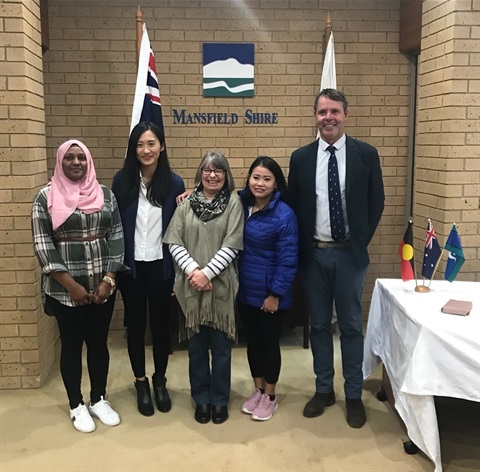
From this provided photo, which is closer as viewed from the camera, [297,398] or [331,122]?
[331,122]

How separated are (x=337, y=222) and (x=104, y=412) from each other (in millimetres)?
1600

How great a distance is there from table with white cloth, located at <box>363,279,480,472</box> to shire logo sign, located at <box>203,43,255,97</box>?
2301mm

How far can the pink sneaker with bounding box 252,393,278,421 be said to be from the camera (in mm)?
2918

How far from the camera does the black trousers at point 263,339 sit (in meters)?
2.81

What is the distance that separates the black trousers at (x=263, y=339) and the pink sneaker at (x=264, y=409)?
0.36ft

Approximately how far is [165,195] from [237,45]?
1949 mm

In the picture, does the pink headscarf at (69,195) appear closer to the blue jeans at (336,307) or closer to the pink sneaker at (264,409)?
the blue jeans at (336,307)

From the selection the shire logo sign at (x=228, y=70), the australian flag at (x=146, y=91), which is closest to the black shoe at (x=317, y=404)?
the australian flag at (x=146, y=91)

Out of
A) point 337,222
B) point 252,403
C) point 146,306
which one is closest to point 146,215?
point 146,306

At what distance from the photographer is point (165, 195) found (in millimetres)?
2838

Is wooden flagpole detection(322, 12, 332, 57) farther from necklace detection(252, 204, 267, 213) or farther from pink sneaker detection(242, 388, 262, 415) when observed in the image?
pink sneaker detection(242, 388, 262, 415)

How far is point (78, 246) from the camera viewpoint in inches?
104

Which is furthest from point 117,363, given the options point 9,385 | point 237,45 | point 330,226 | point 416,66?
point 416,66

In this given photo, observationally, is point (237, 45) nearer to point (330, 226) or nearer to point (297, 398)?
point (330, 226)
